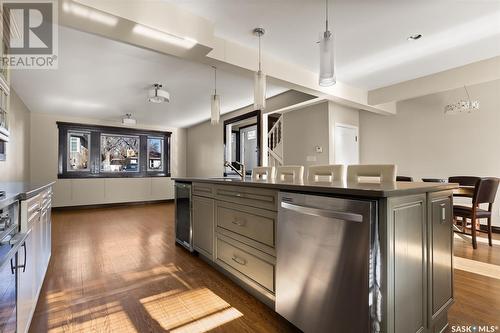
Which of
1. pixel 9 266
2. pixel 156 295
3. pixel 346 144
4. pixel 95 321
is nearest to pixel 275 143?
pixel 346 144

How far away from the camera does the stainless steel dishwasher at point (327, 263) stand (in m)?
1.13

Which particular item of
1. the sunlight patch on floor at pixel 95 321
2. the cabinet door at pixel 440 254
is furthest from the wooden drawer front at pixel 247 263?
the cabinet door at pixel 440 254

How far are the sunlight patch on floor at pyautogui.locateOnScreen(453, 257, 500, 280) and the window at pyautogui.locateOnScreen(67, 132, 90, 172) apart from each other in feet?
25.7

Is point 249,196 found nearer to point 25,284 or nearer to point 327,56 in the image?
point 327,56

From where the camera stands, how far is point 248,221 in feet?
6.40

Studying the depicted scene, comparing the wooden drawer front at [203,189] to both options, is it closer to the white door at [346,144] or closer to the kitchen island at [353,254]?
the kitchen island at [353,254]

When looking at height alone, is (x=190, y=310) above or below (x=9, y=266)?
below

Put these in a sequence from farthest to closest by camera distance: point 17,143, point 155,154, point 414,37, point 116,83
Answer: point 155,154 < point 17,143 < point 116,83 < point 414,37

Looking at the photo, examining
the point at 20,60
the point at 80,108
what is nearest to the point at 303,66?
the point at 20,60

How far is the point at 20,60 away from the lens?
3074 mm

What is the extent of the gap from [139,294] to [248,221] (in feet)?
3.54

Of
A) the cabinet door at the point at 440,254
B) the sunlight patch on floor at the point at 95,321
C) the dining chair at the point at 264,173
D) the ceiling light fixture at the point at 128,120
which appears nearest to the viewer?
the cabinet door at the point at 440,254

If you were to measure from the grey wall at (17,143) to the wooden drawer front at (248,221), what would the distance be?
3.42 m

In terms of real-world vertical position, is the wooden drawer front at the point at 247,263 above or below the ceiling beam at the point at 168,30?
below
